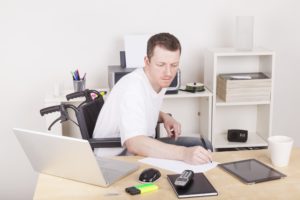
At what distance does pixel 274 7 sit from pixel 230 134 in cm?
106

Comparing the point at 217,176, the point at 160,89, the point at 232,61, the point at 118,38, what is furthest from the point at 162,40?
the point at 232,61

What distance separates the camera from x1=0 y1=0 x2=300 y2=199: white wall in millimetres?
3295

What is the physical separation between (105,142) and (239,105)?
5.35ft

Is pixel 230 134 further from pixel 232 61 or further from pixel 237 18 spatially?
pixel 237 18

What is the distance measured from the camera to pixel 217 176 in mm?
1842

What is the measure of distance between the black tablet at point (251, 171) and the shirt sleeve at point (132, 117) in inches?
17.7

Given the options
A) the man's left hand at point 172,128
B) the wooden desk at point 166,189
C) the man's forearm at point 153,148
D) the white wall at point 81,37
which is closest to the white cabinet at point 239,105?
the white wall at point 81,37

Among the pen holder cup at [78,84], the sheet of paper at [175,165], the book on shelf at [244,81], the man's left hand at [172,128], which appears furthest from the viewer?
the book on shelf at [244,81]

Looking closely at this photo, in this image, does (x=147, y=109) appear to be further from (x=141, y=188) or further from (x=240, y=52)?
(x=240, y=52)

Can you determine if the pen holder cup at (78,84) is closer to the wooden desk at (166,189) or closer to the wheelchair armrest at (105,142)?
the wheelchair armrest at (105,142)

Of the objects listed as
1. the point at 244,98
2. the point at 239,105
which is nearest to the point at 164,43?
the point at 244,98

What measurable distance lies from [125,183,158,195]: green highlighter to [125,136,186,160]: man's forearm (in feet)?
0.98

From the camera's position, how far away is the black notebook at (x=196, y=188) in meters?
1.67

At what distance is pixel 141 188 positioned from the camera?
1711 millimetres
